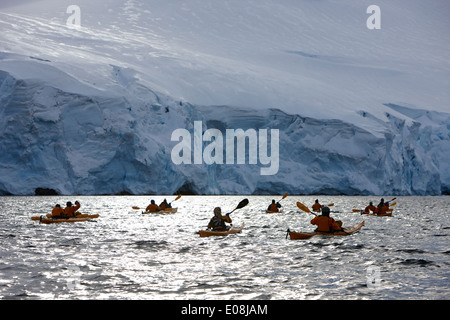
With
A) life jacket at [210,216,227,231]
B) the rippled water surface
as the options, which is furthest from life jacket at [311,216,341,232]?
life jacket at [210,216,227,231]

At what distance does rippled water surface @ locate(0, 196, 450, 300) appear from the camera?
29.6ft

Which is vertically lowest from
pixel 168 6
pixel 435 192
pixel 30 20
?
pixel 435 192

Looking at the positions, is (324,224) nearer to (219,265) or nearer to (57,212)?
(219,265)

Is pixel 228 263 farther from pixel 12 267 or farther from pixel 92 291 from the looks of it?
pixel 12 267

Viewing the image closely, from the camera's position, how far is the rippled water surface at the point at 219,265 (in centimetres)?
903

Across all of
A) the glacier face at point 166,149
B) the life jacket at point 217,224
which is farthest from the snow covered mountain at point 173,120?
the life jacket at point 217,224

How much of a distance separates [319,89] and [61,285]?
65456 mm

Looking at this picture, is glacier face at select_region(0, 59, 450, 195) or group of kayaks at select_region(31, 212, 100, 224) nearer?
A: group of kayaks at select_region(31, 212, 100, 224)

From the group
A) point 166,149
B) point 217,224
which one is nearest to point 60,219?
point 217,224

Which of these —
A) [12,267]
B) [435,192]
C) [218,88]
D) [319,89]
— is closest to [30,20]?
[218,88]

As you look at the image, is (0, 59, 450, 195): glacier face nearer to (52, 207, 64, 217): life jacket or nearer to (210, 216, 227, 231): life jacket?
(52, 207, 64, 217): life jacket

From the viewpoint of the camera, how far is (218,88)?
209ft

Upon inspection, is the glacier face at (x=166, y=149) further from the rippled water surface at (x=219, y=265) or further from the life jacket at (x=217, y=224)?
the life jacket at (x=217, y=224)

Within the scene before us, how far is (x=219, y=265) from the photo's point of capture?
11789mm
